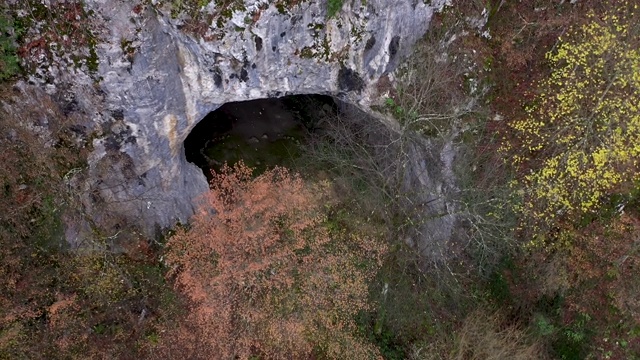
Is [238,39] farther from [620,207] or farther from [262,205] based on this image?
[620,207]

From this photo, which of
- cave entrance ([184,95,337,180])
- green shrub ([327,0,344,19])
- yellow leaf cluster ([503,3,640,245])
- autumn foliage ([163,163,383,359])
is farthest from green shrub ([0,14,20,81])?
yellow leaf cluster ([503,3,640,245])

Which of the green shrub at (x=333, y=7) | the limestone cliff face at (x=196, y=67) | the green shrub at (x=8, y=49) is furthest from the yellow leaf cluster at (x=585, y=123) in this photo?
the green shrub at (x=8, y=49)

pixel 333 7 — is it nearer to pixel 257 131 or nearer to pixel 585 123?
pixel 257 131

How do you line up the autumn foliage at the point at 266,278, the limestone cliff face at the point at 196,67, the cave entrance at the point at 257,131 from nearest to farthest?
the limestone cliff face at the point at 196,67
the autumn foliage at the point at 266,278
the cave entrance at the point at 257,131

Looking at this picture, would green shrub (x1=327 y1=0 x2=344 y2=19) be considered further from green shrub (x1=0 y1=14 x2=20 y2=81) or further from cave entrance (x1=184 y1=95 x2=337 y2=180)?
green shrub (x1=0 y1=14 x2=20 y2=81)

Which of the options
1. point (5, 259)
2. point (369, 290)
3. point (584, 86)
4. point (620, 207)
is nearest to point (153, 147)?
point (5, 259)

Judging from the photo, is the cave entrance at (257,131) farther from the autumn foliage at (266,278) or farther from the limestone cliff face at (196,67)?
the limestone cliff face at (196,67)
